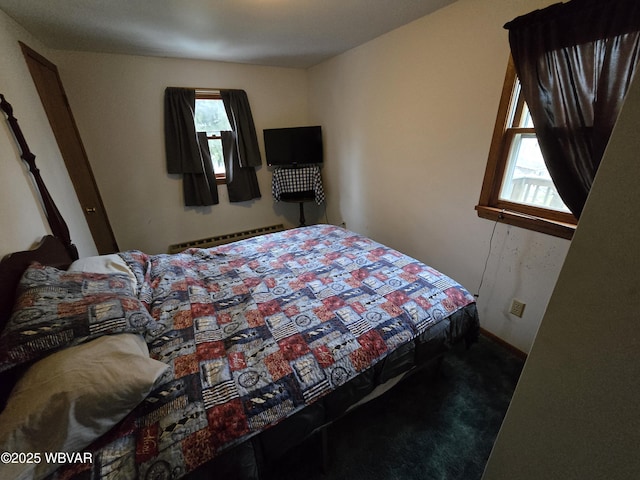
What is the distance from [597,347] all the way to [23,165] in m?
2.69

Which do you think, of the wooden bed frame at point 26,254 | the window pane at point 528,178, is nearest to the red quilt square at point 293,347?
the wooden bed frame at point 26,254

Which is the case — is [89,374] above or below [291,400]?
above

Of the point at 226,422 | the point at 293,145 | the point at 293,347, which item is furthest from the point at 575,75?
the point at 293,145

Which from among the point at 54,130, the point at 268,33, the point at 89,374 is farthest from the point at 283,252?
the point at 54,130

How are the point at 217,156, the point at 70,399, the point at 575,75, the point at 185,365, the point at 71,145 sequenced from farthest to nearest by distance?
1. the point at 217,156
2. the point at 71,145
3. the point at 575,75
4. the point at 185,365
5. the point at 70,399

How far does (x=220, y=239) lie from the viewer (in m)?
3.49

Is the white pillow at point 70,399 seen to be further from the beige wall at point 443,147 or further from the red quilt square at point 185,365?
the beige wall at point 443,147

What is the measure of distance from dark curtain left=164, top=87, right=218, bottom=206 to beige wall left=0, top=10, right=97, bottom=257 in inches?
37.6

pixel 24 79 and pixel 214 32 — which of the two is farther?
pixel 214 32

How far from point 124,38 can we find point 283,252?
7.44 ft

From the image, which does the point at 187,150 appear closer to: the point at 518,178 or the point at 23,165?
the point at 23,165

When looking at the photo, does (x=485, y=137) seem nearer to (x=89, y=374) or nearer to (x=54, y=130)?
(x=89, y=374)

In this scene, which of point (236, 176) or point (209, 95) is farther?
point (236, 176)

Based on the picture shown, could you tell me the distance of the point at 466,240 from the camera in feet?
6.67
